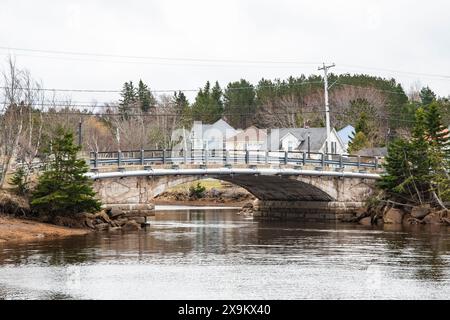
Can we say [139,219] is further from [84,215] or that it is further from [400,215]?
[400,215]

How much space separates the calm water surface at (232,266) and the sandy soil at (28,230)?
1.41m

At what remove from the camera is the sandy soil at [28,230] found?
4266cm

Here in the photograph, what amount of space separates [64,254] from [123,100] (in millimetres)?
102844

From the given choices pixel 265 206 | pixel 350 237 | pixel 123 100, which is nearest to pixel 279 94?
pixel 123 100

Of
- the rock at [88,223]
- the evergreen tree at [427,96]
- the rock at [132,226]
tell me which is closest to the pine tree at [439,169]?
the rock at [132,226]

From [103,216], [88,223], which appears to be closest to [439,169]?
[103,216]

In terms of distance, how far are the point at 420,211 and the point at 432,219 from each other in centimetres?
94

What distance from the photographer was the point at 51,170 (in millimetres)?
47312

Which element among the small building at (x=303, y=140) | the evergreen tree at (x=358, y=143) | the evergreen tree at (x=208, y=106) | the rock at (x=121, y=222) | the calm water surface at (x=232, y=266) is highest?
the evergreen tree at (x=208, y=106)

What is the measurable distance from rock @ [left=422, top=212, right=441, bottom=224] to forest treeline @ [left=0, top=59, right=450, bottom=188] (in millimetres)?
35628

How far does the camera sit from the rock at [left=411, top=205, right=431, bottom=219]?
57.1m

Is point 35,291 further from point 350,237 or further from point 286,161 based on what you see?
point 286,161

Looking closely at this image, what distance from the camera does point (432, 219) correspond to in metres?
56.8

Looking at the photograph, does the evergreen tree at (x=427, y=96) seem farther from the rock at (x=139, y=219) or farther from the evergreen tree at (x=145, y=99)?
the rock at (x=139, y=219)
